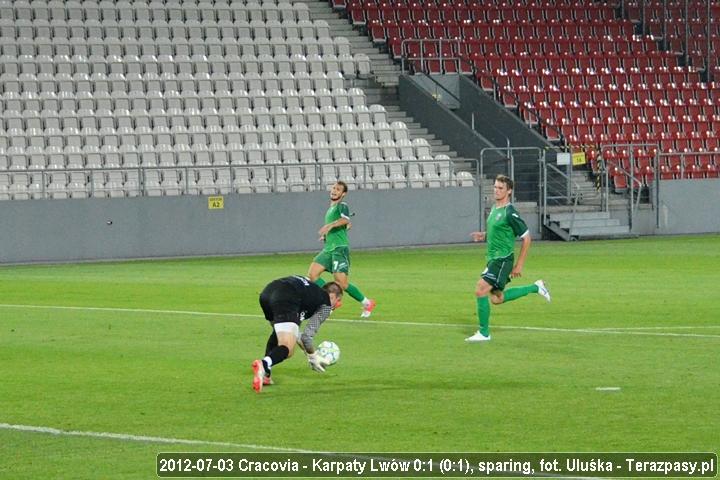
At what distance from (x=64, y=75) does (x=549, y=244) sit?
1321cm

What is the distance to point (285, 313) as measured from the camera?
1323 cm

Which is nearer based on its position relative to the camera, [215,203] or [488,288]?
[488,288]

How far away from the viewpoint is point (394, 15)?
152 ft

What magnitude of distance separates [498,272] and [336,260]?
412 centimetres

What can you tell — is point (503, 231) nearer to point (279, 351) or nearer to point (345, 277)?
point (345, 277)

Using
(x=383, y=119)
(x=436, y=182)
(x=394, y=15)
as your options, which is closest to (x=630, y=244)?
(x=436, y=182)

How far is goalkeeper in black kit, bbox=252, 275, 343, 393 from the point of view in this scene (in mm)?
13148

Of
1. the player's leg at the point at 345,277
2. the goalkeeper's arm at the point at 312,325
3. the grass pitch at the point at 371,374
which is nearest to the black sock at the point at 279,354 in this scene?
the grass pitch at the point at 371,374

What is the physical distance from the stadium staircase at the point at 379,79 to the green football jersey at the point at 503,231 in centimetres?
2301

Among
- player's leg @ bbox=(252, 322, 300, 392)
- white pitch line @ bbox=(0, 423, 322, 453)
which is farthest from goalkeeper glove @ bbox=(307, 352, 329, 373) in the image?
white pitch line @ bbox=(0, 423, 322, 453)

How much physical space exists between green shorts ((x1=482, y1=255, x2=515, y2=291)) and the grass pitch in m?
0.70

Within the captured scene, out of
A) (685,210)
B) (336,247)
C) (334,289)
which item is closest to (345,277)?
(336,247)

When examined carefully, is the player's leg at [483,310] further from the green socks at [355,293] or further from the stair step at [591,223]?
the stair step at [591,223]

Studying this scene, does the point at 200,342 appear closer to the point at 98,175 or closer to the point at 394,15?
the point at 98,175
